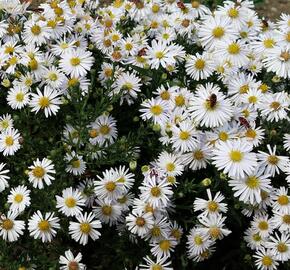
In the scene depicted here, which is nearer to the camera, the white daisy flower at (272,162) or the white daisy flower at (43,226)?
the white daisy flower at (43,226)

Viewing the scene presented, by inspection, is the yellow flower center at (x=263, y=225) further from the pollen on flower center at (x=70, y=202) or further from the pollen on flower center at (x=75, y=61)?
the pollen on flower center at (x=75, y=61)

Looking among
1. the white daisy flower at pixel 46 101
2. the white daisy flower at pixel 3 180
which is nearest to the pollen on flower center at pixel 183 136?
the white daisy flower at pixel 46 101

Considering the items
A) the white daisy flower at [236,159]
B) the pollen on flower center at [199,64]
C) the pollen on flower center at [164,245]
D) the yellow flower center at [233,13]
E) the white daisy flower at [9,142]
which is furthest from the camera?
the yellow flower center at [233,13]

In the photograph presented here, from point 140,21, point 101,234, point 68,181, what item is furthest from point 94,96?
point 140,21

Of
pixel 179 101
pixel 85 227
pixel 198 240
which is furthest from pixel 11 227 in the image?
pixel 179 101

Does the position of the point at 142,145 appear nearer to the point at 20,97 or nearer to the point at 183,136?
the point at 183,136

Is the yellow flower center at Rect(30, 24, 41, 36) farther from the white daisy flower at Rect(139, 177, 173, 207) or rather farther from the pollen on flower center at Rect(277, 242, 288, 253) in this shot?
the pollen on flower center at Rect(277, 242, 288, 253)

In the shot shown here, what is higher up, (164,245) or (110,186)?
(110,186)
